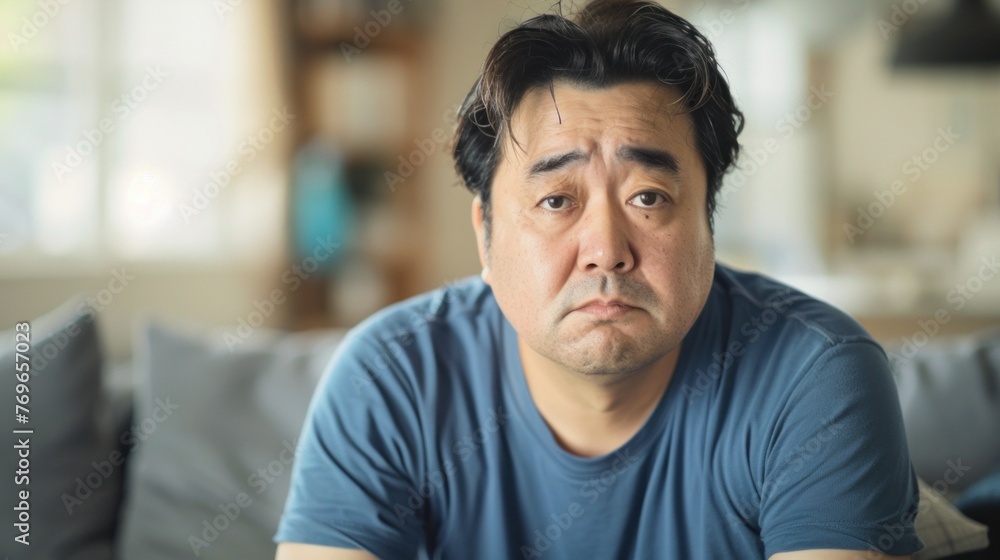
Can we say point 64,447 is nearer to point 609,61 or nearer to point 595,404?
point 595,404

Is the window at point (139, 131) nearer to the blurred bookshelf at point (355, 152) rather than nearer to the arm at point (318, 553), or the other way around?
the blurred bookshelf at point (355, 152)

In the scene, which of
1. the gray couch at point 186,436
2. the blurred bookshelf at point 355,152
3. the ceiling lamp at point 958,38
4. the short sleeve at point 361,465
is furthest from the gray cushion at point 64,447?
the ceiling lamp at point 958,38

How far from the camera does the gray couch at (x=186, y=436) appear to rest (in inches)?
58.3

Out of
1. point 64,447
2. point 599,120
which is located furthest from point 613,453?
point 64,447

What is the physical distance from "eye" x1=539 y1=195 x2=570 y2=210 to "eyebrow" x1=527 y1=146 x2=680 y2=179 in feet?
0.11

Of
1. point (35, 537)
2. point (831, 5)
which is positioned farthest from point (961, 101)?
point (35, 537)

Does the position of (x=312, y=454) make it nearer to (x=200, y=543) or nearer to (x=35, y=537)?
(x=200, y=543)

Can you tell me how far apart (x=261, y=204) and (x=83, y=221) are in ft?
2.31

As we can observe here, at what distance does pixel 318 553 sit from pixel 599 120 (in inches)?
27.2

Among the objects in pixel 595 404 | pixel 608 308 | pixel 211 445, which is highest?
pixel 608 308

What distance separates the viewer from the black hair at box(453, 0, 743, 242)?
1201mm

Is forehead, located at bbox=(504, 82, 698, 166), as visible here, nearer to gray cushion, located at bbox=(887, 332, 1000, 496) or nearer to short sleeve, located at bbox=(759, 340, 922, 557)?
short sleeve, located at bbox=(759, 340, 922, 557)

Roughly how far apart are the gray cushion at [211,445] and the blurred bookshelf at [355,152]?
7.35 feet

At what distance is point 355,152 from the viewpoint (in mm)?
3990
